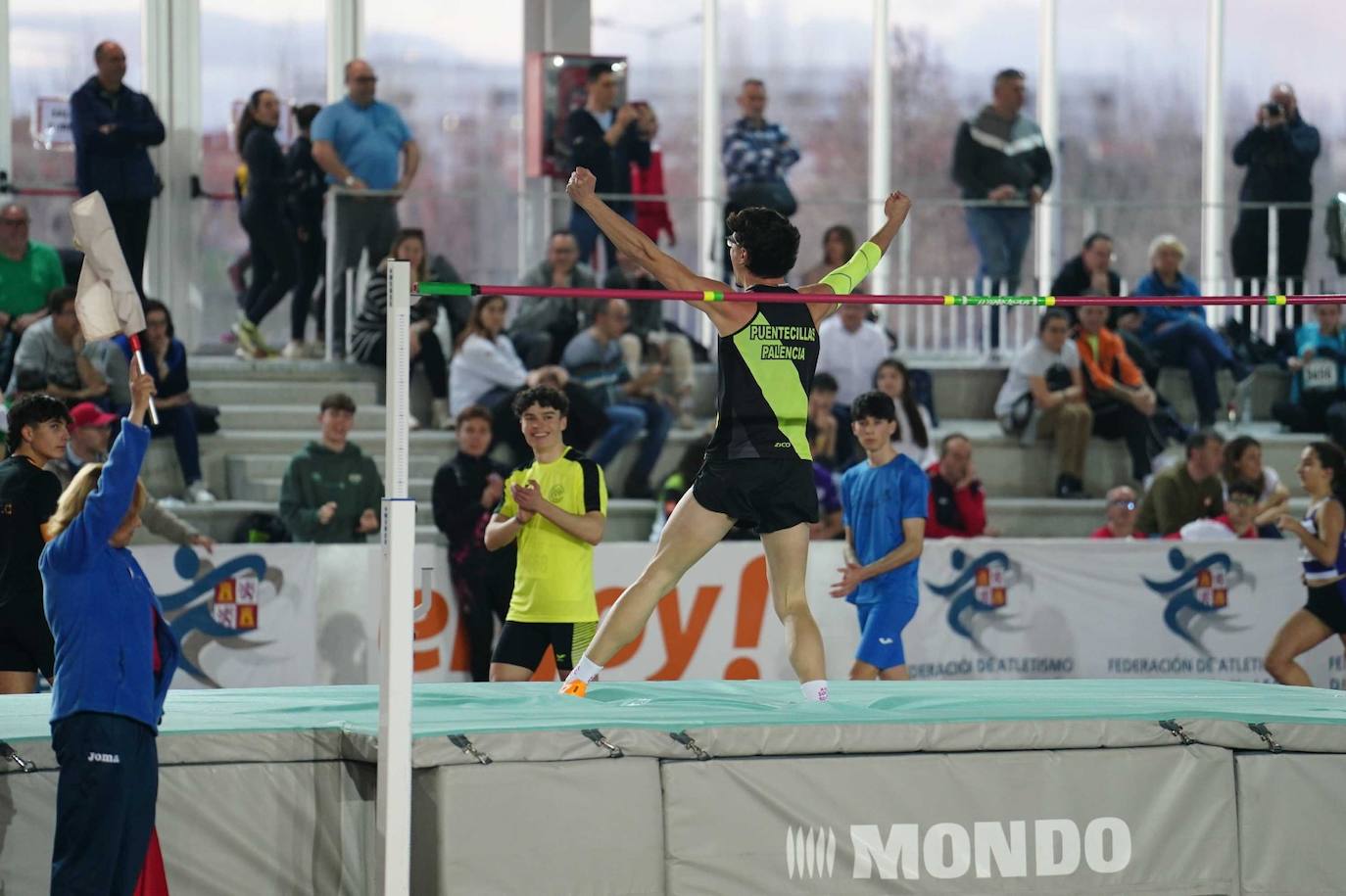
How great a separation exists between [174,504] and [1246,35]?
1046cm

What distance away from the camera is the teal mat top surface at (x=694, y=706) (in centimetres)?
605

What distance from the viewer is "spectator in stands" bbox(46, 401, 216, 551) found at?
10328mm

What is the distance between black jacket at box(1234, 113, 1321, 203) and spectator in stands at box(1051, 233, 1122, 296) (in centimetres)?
176

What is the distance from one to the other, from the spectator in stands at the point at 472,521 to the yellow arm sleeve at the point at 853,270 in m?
4.19

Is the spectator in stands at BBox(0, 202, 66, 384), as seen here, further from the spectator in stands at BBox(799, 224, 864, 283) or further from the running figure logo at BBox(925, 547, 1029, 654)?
the running figure logo at BBox(925, 547, 1029, 654)

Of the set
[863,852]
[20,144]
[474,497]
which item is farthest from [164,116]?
[863,852]

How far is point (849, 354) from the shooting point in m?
13.4

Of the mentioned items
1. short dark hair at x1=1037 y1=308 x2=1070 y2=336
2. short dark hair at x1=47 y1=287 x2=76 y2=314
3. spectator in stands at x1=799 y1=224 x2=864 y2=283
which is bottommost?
short dark hair at x1=1037 y1=308 x2=1070 y2=336

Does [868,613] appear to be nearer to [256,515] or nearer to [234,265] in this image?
[256,515]

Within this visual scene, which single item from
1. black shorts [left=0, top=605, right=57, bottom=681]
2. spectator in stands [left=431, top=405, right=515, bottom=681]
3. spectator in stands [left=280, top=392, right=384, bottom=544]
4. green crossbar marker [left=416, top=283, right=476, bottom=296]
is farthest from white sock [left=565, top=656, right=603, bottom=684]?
spectator in stands [left=280, top=392, right=384, bottom=544]

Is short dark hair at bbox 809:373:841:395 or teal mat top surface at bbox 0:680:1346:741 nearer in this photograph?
teal mat top surface at bbox 0:680:1346:741

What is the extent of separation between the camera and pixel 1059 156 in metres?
17.1

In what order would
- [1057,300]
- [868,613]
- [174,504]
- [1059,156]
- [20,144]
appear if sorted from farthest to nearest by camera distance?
[1059,156]
[20,144]
[174,504]
[868,613]
[1057,300]

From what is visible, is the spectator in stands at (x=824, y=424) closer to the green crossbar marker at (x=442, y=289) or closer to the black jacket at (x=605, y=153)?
the black jacket at (x=605, y=153)
